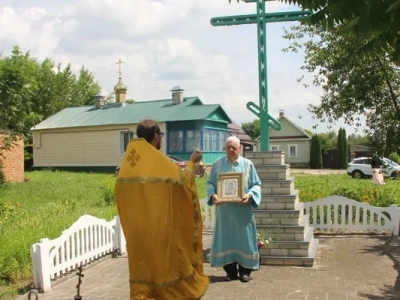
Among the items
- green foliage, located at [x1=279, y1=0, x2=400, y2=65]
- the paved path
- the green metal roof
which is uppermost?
the green metal roof

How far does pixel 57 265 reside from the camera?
6828 millimetres

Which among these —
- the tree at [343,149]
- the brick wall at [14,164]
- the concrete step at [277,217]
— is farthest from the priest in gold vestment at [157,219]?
the tree at [343,149]

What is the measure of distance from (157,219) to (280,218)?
425cm

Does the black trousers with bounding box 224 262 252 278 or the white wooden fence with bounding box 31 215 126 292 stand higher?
the white wooden fence with bounding box 31 215 126 292

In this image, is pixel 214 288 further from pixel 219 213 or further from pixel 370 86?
pixel 370 86

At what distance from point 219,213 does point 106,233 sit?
2.50 metres

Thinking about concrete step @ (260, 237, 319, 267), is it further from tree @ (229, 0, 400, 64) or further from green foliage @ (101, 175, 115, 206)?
green foliage @ (101, 175, 115, 206)

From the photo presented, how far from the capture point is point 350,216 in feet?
34.0

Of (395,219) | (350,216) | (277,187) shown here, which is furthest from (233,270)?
(395,219)

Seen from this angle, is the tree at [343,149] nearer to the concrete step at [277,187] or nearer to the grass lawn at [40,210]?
the grass lawn at [40,210]

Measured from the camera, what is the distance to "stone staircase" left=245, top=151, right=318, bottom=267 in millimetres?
7605

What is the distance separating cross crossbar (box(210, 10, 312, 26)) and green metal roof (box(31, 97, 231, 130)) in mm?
22488

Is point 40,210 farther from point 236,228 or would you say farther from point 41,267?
point 236,228

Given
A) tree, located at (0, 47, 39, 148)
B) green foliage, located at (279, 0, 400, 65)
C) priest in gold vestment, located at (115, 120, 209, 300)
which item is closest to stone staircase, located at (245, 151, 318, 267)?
priest in gold vestment, located at (115, 120, 209, 300)
